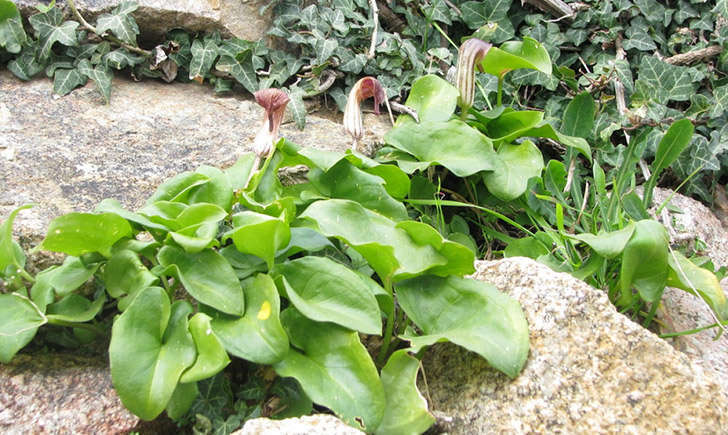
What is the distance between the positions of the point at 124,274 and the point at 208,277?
0.24m

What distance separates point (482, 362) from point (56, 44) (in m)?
2.23

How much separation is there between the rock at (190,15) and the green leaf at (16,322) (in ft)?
5.07

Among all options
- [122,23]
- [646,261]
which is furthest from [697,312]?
[122,23]

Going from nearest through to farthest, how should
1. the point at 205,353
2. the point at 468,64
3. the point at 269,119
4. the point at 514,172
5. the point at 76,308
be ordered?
the point at 205,353 → the point at 76,308 → the point at 269,119 → the point at 514,172 → the point at 468,64

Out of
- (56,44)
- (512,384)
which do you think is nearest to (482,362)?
(512,384)

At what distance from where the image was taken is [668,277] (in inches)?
65.8

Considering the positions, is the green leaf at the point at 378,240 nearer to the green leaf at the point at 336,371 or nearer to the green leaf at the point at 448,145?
the green leaf at the point at 336,371

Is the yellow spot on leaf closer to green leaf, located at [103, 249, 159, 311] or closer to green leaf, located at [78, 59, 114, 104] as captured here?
green leaf, located at [103, 249, 159, 311]

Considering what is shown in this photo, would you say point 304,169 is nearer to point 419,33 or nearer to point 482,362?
point 482,362

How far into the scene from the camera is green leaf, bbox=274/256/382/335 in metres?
1.35

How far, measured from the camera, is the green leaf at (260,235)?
1371 millimetres

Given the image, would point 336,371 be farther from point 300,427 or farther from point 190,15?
point 190,15

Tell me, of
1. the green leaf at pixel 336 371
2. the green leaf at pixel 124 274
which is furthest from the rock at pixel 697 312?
the green leaf at pixel 124 274

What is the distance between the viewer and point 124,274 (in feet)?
4.99
